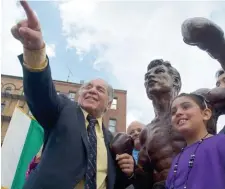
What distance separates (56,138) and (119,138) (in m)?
0.53

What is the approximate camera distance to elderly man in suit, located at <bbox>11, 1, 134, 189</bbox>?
1.96 m

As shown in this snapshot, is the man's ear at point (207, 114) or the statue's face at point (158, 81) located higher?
the statue's face at point (158, 81)

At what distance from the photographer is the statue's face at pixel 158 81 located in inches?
115

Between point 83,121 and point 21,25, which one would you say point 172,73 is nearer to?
point 83,121

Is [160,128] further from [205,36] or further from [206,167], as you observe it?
[206,167]

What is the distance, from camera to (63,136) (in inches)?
85.9

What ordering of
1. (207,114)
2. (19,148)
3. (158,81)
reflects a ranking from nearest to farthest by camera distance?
(207,114) < (158,81) < (19,148)

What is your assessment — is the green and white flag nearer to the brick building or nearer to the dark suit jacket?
the dark suit jacket

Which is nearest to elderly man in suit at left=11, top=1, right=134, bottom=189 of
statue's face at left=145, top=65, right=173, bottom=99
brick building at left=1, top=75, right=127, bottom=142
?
statue's face at left=145, top=65, right=173, bottom=99

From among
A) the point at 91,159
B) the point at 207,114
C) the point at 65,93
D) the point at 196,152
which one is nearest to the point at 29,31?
the point at 91,159

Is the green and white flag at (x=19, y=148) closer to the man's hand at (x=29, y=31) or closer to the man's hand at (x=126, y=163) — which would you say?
the man's hand at (x=126, y=163)

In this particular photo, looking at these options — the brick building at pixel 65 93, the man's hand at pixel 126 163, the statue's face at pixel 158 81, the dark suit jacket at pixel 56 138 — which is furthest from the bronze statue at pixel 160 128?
the brick building at pixel 65 93

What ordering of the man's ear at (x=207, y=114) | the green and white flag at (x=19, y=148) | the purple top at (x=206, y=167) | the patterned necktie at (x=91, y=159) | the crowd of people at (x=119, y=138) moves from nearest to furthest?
the purple top at (x=206, y=167) < the crowd of people at (x=119, y=138) < the patterned necktie at (x=91, y=159) < the man's ear at (x=207, y=114) < the green and white flag at (x=19, y=148)

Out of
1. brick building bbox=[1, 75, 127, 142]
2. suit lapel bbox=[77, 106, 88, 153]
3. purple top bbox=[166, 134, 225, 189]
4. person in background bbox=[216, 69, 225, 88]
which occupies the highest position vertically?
brick building bbox=[1, 75, 127, 142]
